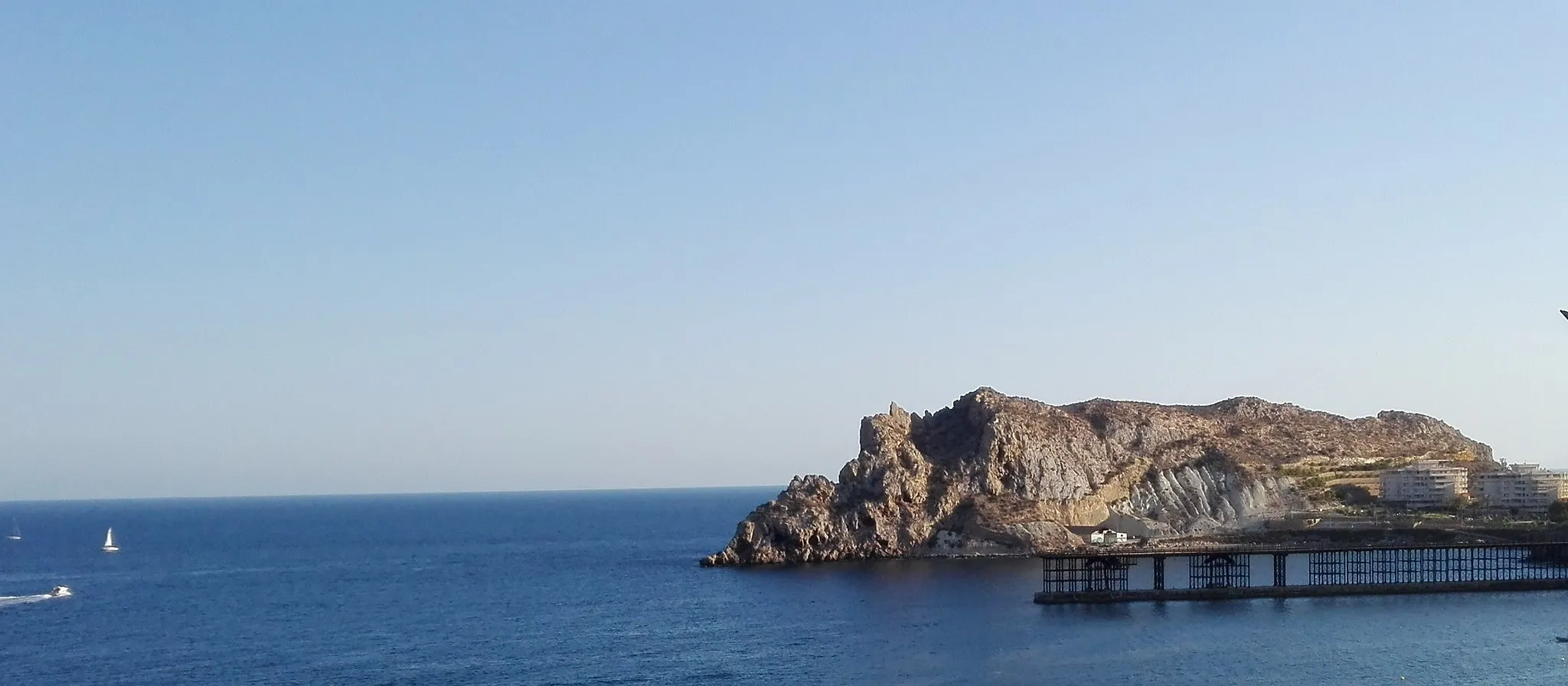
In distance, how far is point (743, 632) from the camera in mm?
80562

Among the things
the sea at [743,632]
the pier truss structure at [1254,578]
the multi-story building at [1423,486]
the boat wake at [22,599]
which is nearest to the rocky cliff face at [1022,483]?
the sea at [743,632]

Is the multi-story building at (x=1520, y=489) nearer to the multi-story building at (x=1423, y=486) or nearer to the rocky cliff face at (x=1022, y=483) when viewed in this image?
the multi-story building at (x=1423, y=486)

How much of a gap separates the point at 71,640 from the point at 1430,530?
365 ft

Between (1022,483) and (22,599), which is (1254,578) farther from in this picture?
(22,599)

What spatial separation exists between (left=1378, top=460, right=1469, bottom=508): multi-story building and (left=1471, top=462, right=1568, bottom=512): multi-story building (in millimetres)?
2802

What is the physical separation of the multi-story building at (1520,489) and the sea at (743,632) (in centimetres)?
6793

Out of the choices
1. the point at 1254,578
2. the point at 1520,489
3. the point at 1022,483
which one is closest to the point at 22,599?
the point at 1022,483

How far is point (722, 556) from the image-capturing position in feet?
412

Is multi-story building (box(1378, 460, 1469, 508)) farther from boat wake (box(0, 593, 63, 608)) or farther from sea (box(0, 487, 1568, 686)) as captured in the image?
boat wake (box(0, 593, 63, 608))

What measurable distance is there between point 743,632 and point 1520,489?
116 meters

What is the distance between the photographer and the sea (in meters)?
67.6

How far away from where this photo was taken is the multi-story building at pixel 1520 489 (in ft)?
520

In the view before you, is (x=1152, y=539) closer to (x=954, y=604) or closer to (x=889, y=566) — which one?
(x=889, y=566)

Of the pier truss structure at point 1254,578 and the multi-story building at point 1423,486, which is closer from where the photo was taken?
the pier truss structure at point 1254,578
